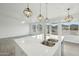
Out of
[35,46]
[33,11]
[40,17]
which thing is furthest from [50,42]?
[33,11]

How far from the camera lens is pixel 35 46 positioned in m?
2.26

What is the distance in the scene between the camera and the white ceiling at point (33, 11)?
2.09 m

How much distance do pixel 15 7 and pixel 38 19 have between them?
57 centimetres

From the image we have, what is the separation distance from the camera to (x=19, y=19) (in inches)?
89.9

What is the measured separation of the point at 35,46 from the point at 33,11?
2.61 ft

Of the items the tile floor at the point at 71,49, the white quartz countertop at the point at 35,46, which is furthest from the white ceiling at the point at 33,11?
the tile floor at the point at 71,49

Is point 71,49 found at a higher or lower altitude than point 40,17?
lower

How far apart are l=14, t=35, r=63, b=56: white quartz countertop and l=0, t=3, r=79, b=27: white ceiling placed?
0.41 m

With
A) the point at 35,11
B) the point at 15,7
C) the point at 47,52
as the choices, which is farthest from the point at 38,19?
the point at 47,52

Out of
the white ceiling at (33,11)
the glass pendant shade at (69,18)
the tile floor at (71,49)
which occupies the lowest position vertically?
the tile floor at (71,49)

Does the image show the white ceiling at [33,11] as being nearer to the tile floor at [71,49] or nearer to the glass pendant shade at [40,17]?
the glass pendant shade at [40,17]

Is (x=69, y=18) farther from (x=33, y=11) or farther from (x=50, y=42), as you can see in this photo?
(x=33, y=11)

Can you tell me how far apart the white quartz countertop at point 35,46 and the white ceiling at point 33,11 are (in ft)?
1.33

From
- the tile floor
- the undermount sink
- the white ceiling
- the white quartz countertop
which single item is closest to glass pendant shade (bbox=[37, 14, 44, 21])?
the white ceiling
